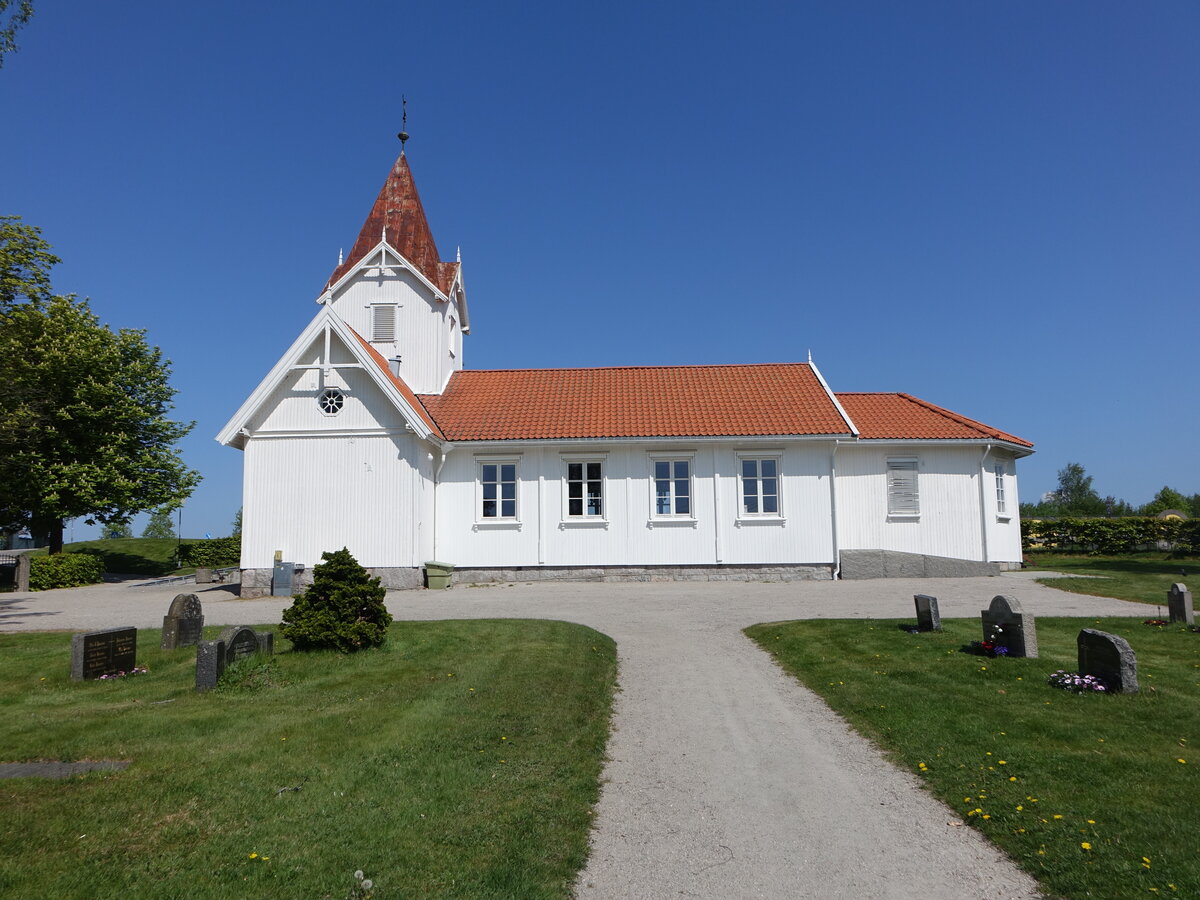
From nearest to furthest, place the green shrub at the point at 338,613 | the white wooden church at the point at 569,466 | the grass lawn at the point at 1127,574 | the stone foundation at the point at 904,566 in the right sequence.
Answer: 1. the green shrub at the point at 338,613
2. the grass lawn at the point at 1127,574
3. the white wooden church at the point at 569,466
4. the stone foundation at the point at 904,566

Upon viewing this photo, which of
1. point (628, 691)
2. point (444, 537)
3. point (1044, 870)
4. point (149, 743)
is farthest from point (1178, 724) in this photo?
point (444, 537)

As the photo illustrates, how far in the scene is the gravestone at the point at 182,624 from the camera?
475 inches

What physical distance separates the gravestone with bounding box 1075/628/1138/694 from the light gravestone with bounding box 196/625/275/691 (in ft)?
35.4

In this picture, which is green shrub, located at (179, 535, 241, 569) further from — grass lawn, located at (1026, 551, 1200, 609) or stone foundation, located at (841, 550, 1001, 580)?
grass lawn, located at (1026, 551, 1200, 609)

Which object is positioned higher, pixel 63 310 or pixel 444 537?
pixel 63 310

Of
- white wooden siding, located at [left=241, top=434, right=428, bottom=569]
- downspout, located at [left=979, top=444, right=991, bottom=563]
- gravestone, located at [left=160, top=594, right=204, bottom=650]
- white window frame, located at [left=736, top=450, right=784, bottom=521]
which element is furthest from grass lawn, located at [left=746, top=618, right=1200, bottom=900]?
white wooden siding, located at [left=241, top=434, right=428, bottom=569]

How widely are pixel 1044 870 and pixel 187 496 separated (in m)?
34.7

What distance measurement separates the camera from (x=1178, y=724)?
25.4 ft

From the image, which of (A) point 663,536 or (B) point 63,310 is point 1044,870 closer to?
(A) point 663,536

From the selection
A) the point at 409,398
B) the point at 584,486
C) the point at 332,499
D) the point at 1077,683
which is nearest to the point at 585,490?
the point at 584,486

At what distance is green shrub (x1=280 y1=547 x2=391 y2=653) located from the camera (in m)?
11.2

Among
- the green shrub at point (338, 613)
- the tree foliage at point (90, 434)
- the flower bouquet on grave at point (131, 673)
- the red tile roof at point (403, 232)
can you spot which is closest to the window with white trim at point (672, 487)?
the red tile roof at point (403, 232)

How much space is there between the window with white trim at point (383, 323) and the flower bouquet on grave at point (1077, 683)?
21.6 metres

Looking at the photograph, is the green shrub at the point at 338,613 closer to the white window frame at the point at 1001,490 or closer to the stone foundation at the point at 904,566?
the stone foundation at the point at 904,566
